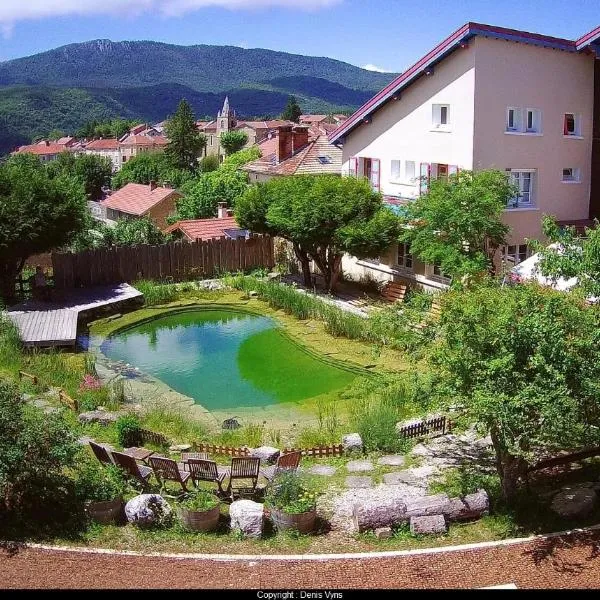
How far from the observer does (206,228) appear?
1523 inches

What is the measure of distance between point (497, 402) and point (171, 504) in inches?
225

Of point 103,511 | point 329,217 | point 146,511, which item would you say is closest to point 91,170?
point 329,217

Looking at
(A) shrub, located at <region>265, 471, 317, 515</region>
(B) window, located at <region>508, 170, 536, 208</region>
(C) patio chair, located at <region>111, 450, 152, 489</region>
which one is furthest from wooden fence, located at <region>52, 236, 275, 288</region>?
(A) shrub, located at <region>265, 471, 317, 515</region>

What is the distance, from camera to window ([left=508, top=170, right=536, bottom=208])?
2838 centimetres

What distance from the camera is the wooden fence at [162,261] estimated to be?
3067cm

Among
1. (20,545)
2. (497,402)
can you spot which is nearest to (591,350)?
(497,402)

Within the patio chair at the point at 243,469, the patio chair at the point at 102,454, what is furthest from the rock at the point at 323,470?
the patio chair at the point at 102,454

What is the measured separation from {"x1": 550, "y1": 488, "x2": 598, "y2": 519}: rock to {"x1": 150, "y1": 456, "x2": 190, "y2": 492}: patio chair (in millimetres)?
6141

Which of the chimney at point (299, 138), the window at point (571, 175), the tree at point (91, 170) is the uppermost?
the tree at point (91, 170)

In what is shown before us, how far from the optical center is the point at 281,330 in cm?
2625

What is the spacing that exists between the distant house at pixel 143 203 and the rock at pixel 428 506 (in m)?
48.0

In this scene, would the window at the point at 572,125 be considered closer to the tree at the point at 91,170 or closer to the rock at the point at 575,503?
the rock at the point at 575,503

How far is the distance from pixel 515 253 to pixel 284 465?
17873mm

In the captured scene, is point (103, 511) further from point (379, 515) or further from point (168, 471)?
point (379, 515)
